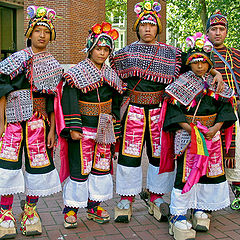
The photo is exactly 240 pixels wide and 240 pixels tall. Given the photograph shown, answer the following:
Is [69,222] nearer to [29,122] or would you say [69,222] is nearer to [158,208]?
Answer: [158,208]

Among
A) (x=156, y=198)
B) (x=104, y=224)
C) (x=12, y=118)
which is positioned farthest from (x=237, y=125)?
(x=12, y=118)

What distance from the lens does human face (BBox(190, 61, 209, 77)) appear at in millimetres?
3700

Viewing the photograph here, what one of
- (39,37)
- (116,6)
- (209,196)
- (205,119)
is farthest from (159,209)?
(116,6)

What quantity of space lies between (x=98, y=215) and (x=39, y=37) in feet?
6.63

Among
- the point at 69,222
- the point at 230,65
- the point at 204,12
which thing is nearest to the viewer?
the point at 69,222

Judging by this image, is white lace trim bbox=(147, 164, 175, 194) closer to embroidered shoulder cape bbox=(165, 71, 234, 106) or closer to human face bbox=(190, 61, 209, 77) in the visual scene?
embroidered shoulder cape bbox=(165, 71, 234, 106)

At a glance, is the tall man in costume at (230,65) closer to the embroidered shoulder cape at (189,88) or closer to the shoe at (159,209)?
the embroidered shoulder cape at (189,88)

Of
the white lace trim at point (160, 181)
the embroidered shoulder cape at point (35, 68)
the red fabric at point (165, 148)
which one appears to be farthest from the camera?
the white lace trim at point (160, 181)

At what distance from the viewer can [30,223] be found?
3.67 metres

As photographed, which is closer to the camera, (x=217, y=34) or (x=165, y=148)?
(x=165, y=148)

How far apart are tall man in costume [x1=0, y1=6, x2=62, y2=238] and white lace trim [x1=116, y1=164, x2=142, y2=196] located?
2.42 ft

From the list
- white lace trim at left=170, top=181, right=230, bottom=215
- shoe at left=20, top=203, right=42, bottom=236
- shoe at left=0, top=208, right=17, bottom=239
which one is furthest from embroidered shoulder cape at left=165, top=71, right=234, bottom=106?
shoe at left=0, top=208, right=17, bottom=239

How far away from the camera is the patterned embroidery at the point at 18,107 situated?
3.52 meters

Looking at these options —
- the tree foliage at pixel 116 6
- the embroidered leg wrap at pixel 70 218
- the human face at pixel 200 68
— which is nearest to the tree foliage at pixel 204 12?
the tree foliage at pixel 116 6
